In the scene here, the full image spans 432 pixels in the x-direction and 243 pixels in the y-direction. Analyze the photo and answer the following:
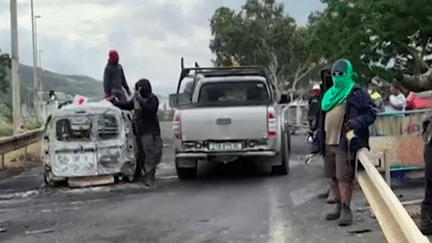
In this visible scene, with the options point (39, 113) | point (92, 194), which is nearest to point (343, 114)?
point (92, 194)

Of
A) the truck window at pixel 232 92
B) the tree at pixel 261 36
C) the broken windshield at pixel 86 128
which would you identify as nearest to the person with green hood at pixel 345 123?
the broken windshield at pixel 86 128

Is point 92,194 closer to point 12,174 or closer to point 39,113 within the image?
point 12,174

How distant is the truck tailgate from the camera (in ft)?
35.5

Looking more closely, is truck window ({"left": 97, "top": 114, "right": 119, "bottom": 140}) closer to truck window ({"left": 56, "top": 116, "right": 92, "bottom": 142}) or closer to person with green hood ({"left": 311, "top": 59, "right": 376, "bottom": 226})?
truck window ({"left": 56, "top": 116, "right": 92, "bottom": 142})

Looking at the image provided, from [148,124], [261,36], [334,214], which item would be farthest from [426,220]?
[261,36]

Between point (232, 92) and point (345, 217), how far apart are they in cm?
611

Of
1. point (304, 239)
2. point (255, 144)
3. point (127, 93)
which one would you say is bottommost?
point (304, 239)

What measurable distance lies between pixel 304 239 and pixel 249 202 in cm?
245

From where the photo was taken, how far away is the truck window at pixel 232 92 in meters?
12.5

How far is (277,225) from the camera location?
7000 millimetres

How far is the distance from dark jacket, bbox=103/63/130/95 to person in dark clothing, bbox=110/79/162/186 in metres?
1.55

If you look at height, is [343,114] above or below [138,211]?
above

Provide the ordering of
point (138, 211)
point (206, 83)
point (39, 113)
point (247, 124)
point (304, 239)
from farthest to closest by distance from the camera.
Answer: point (39, 113)
point (206, 83)
point (247, 124)
point (138, 211)
point (304, 239)

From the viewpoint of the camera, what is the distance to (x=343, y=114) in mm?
6945
